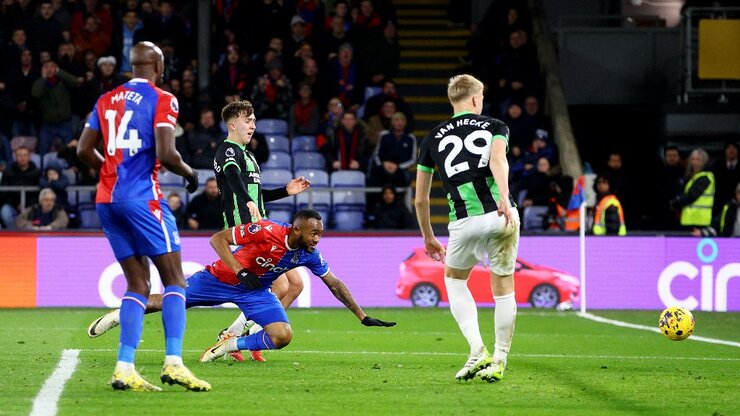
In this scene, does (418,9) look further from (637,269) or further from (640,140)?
(637,269)

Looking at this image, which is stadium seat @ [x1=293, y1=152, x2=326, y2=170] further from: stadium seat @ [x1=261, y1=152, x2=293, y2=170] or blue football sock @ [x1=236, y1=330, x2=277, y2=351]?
blue football sock @ [x1=236, y1=330, x2=277, y2=351]

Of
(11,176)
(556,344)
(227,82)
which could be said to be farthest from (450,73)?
(556,344)

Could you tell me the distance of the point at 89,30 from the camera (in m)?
21.7

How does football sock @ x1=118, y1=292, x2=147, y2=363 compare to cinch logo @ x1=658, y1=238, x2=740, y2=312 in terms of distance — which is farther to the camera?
cinch logo @ x1=658, y1=238, x2=740, y2=312

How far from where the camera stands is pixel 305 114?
21.3m

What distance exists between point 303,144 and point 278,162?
2.70ft

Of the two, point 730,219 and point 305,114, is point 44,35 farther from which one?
point 730,219

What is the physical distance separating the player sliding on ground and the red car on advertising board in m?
8.14

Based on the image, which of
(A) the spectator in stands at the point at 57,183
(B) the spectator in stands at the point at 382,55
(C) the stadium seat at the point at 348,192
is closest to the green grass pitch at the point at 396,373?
(A) the spectator in stands at the point at 57,183

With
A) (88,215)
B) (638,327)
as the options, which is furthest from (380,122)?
(638,327)

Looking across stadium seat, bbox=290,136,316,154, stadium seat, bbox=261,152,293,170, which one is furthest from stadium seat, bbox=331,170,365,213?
stadium seat, bbox=290,136,316,154

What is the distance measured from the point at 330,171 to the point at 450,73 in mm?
5286

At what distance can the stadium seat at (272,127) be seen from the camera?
20969 mm

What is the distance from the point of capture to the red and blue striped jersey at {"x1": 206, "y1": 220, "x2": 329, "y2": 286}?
30.4 ft
